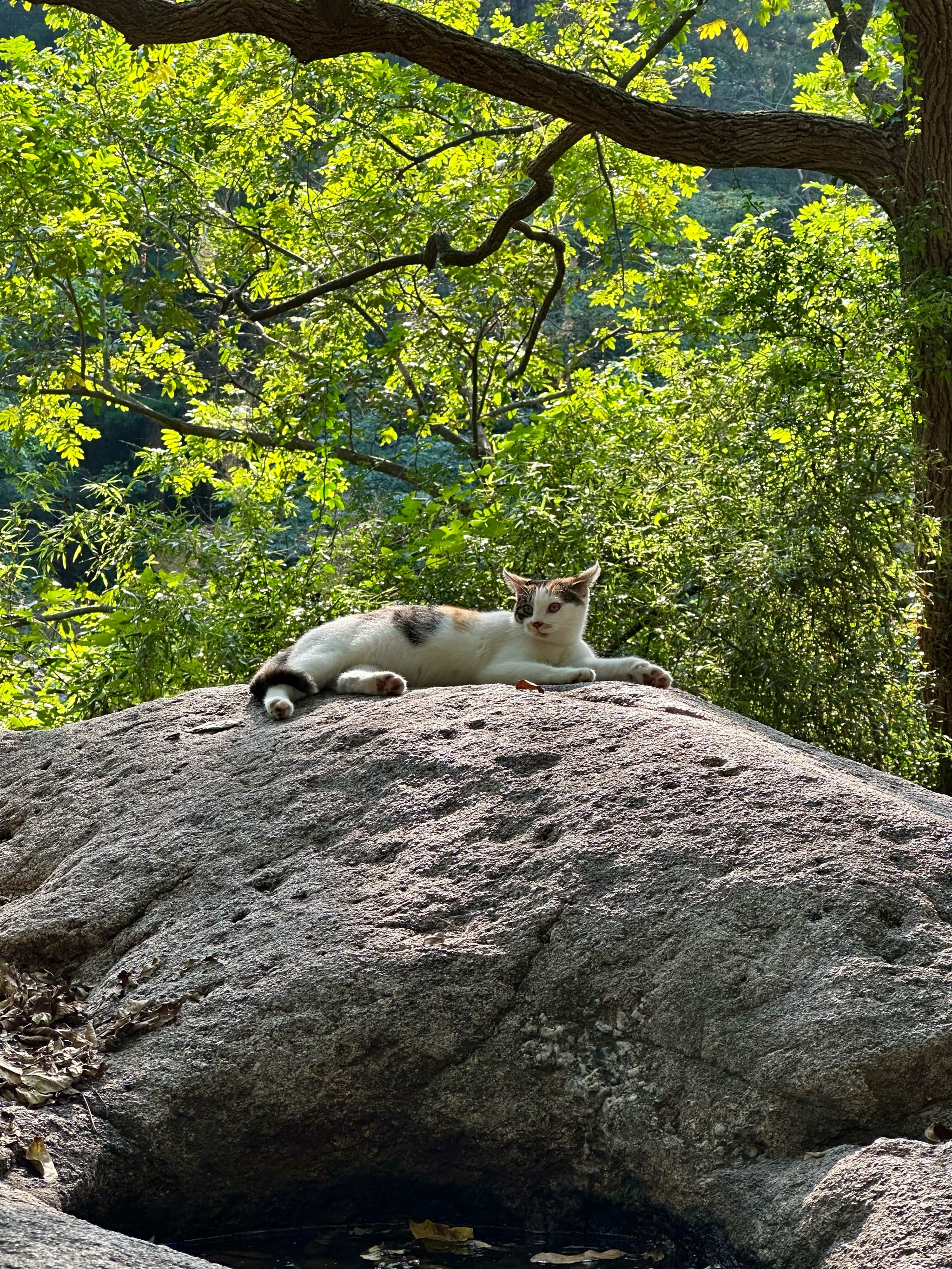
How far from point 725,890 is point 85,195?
7.74 metres

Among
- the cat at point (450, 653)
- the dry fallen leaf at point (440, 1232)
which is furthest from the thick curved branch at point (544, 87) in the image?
the dry fallen leaf at point (440, 1232)

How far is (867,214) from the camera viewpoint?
10.0 metres

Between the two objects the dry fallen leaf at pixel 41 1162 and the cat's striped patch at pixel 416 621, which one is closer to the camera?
the dry fallen leaf at pixel 41 1162

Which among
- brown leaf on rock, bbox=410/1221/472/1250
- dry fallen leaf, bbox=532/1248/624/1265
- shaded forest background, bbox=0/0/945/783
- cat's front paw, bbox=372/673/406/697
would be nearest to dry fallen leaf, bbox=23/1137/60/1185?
brown leaf on rock, bbox=410/1221/472/1250

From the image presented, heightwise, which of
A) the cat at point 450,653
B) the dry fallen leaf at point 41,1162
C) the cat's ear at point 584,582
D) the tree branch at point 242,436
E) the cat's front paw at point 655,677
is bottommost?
the dry fallen leaf at point 41,1162

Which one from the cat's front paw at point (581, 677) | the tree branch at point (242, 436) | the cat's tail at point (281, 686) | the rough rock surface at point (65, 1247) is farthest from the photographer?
the tree branch at point (242, 436)

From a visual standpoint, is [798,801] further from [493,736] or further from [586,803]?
[493,736]

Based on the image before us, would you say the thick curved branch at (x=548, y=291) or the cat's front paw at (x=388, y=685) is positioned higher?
the thick curved branch at (x=548, y=291)

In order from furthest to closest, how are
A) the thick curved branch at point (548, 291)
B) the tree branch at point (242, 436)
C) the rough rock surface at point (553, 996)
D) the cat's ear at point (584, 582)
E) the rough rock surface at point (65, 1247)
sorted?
the thick curved branch at point (548, 291)
the tree branch at point (242, 436)
the cat's ear at point (584, 582)
the rough rock surface at point (553, 996)
the rough rock surface at point (65, 1247)

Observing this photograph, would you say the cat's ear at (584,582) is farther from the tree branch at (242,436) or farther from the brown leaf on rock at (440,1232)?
the tree branch at (242,436)

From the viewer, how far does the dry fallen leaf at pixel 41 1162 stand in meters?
Result: 2.93

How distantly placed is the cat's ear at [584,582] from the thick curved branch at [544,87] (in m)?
3.37

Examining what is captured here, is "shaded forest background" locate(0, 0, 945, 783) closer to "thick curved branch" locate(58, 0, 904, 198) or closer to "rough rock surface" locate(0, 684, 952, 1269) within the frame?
"thick curved branch" locate(58, 0, 904, 198)

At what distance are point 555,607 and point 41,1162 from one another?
2942 mm
